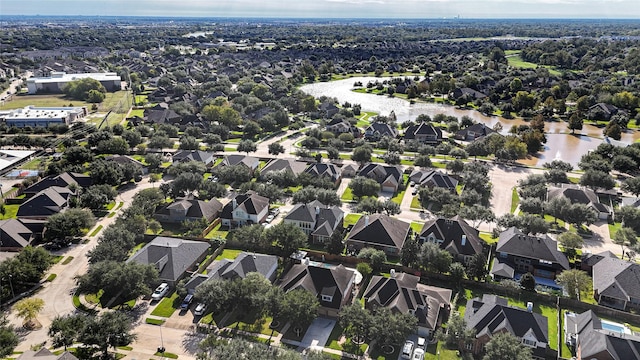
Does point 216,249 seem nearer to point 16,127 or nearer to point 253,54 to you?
point 16,127

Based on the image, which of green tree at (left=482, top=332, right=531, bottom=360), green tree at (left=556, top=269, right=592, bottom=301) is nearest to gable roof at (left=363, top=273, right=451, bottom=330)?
green tree at (left=482, top=332, right=531, bottom=360)

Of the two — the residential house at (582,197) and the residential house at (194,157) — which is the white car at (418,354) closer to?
the residential house at (582,197)

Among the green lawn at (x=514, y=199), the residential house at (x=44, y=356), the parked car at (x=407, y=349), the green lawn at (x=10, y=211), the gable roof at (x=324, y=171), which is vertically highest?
the residential house at (x=44, y=356)

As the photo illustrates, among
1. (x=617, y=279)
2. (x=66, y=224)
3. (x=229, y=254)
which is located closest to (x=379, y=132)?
(x=229, y=254)

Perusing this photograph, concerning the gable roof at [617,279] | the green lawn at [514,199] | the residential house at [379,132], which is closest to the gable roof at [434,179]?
the green lawn at [514,199]

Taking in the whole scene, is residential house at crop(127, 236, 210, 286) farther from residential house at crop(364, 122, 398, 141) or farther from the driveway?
residential house at crop(364, 122, 398, 141)

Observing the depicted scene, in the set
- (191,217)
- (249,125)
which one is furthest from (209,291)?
(249,125)
